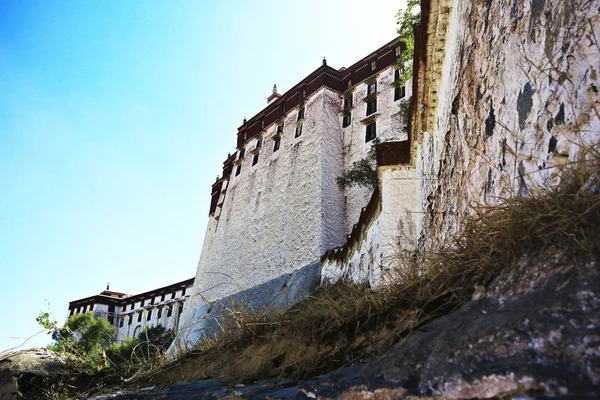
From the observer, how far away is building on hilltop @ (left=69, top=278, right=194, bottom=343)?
4278cm

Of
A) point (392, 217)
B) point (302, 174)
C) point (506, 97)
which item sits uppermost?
point (302, 174)

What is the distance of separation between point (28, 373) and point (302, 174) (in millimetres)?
20975

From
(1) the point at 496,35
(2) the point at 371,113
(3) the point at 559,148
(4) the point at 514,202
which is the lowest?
(4) the point at 514,202

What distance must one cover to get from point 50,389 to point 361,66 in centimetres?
2621

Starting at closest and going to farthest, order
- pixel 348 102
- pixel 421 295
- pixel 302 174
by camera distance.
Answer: pixel 421 295, pixel 302 174, pixel 348 102

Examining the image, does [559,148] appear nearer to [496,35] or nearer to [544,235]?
[544,235]

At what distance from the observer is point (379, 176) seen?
7383 millimetres

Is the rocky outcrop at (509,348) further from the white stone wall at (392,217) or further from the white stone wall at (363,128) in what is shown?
the white stone wall at (363,128)

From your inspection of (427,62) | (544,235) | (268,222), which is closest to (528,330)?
(544,235)

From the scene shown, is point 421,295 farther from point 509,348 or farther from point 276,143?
point 276,143

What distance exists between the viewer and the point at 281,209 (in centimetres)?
2556

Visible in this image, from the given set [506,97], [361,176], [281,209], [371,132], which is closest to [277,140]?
[281,209]

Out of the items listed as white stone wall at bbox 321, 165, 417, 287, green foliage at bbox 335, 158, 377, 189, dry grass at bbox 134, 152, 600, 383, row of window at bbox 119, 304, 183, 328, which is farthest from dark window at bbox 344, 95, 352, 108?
dry grass at bbox 134, 152, 600, 383

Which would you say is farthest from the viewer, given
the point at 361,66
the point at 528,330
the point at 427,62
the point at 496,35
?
the point at 361,66
